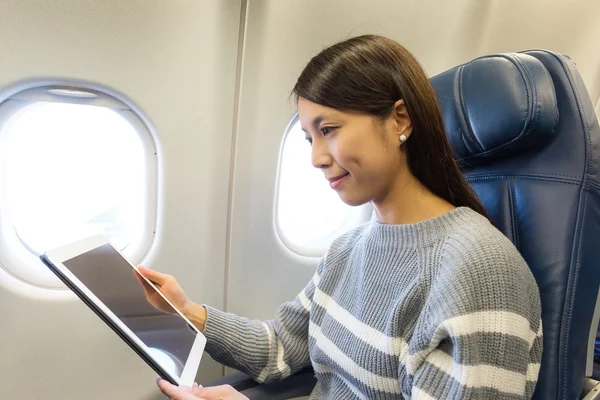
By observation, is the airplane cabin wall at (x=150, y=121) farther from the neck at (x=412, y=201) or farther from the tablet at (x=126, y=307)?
the neck at (x=412, y=201)

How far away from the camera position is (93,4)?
39.2 inches

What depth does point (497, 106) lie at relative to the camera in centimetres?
91

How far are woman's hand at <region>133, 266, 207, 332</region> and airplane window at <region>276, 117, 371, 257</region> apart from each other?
1.51ft

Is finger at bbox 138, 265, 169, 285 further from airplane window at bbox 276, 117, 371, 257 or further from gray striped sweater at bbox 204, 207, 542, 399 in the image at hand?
airplane window at bbox 276, 117, 371, 257

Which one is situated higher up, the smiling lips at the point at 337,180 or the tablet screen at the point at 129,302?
the smiling lips at the point at 337,180

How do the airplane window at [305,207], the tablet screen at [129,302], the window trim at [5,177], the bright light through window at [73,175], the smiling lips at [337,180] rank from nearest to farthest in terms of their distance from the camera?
1. the tablet screen at [129,302]
2. the smiling lips at [337,180]
3. the window trim at [5,177]
4. the bright light through window at [73,175]
5. the airplane window at [305,207]

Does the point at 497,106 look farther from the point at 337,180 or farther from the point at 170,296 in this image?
the point at 170,296

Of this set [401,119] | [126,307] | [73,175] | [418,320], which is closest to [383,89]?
[401,119]

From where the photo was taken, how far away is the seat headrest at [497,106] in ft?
2.81

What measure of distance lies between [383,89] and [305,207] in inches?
35.7

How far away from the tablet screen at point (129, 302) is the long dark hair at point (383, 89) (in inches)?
23.2

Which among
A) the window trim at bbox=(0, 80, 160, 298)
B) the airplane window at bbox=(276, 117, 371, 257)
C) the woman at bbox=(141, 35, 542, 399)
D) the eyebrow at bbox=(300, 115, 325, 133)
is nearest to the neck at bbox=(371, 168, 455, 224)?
the woman at bbox=(141, 35, 542, 399)

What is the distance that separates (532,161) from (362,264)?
461mm

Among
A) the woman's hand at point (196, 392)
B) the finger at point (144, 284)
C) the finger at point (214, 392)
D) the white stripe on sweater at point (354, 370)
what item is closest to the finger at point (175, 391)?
the woman's hand at point (196, 392)
